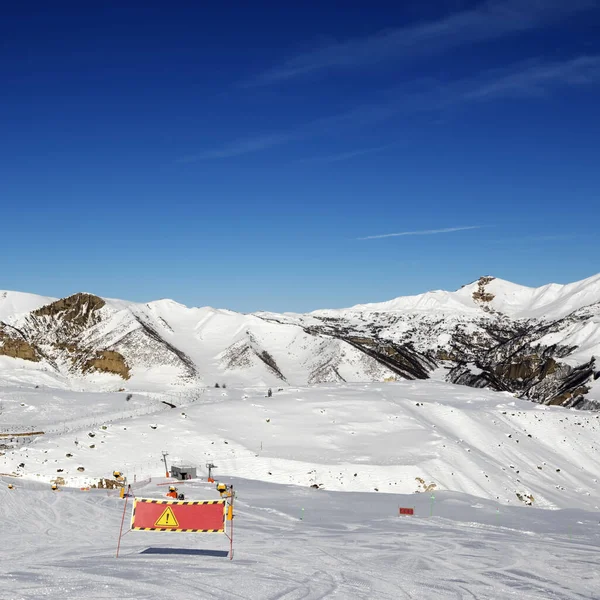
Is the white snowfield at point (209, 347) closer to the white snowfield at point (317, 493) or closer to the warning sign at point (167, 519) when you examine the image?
the white snowfield at point (317, 493)

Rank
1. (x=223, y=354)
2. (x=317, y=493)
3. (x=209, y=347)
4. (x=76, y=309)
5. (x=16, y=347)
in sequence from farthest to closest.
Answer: (x=209, y=347)
(x=76, y=309)
(x=223, y=354)
(x=16, y=347)
(x=317, y=493)

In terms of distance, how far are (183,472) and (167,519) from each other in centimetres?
1587

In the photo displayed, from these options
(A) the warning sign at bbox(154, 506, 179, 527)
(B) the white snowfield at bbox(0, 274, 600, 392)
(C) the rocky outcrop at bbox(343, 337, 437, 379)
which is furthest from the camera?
(C) the rocky outcrop at bbox(343, 337, 437, 379)

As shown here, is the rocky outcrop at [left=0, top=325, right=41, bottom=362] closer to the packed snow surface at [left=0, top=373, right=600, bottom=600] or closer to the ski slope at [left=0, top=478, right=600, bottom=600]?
the packed snow surface at [left=0, top=373, right=600, bottom=600]

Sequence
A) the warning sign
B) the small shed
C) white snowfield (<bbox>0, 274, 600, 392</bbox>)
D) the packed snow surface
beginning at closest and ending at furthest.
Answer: the packed snow surface, the warning sign, the small shed, white snowfield (<bbox>0, 274, 600, 392</bbox>)

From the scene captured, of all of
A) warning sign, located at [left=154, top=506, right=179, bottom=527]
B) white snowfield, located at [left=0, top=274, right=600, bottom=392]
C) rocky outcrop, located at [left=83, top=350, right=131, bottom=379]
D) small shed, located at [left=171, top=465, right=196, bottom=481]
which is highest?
white snowfield, located at [left=0, top=274, right=600, bottom=392]

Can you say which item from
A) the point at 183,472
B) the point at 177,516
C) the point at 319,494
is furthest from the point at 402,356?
the point at 177,516

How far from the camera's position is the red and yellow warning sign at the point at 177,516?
1466cm

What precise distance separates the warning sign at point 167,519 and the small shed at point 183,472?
15693 mm

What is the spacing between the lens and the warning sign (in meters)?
14.6

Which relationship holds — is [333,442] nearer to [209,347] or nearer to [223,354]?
[223,354]

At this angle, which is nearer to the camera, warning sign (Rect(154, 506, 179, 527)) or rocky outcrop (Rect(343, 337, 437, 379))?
warning sign (Rect(154, 506, 179, 527))

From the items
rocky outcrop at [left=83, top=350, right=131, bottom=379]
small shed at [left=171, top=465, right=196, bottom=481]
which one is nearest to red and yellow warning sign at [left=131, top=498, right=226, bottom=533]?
small shed at [left=171, top=465, right=196, bottom=481]

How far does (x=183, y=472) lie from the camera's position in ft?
98.2
